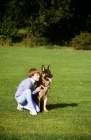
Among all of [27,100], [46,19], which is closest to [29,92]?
[27,100]

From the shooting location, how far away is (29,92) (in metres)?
8.59

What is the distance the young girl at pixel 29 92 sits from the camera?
28.2 feet

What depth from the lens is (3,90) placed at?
1245cm

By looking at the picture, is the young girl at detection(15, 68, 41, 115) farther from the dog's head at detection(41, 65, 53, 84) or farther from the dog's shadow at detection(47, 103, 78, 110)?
the dog's shadow at detection(47, 103, 78, 110)

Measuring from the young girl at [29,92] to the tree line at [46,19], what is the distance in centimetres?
2972

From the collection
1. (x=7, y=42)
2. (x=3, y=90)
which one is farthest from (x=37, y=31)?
(x=3, y=90)

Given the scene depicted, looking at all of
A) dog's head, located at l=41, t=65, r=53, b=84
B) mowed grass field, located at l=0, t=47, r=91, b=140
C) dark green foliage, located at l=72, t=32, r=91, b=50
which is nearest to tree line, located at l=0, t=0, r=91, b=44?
dark green foliage, located at l=72, t=32, r=91, b=50

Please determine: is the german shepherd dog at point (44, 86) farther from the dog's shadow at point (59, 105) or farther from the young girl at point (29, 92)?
the dog's shadow at point (59, 105)

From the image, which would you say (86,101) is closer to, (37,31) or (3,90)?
(3,90)

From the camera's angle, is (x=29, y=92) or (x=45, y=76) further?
(x=45, y=76)

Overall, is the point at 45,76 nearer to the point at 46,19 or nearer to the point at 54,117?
the point at 54,117

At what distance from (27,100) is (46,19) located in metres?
30.3

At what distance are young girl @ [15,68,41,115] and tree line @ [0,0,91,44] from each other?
29722 millimetres

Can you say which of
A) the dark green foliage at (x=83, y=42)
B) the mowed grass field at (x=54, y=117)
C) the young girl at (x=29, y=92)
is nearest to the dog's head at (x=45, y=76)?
the young girl at (x=29, y=92)
